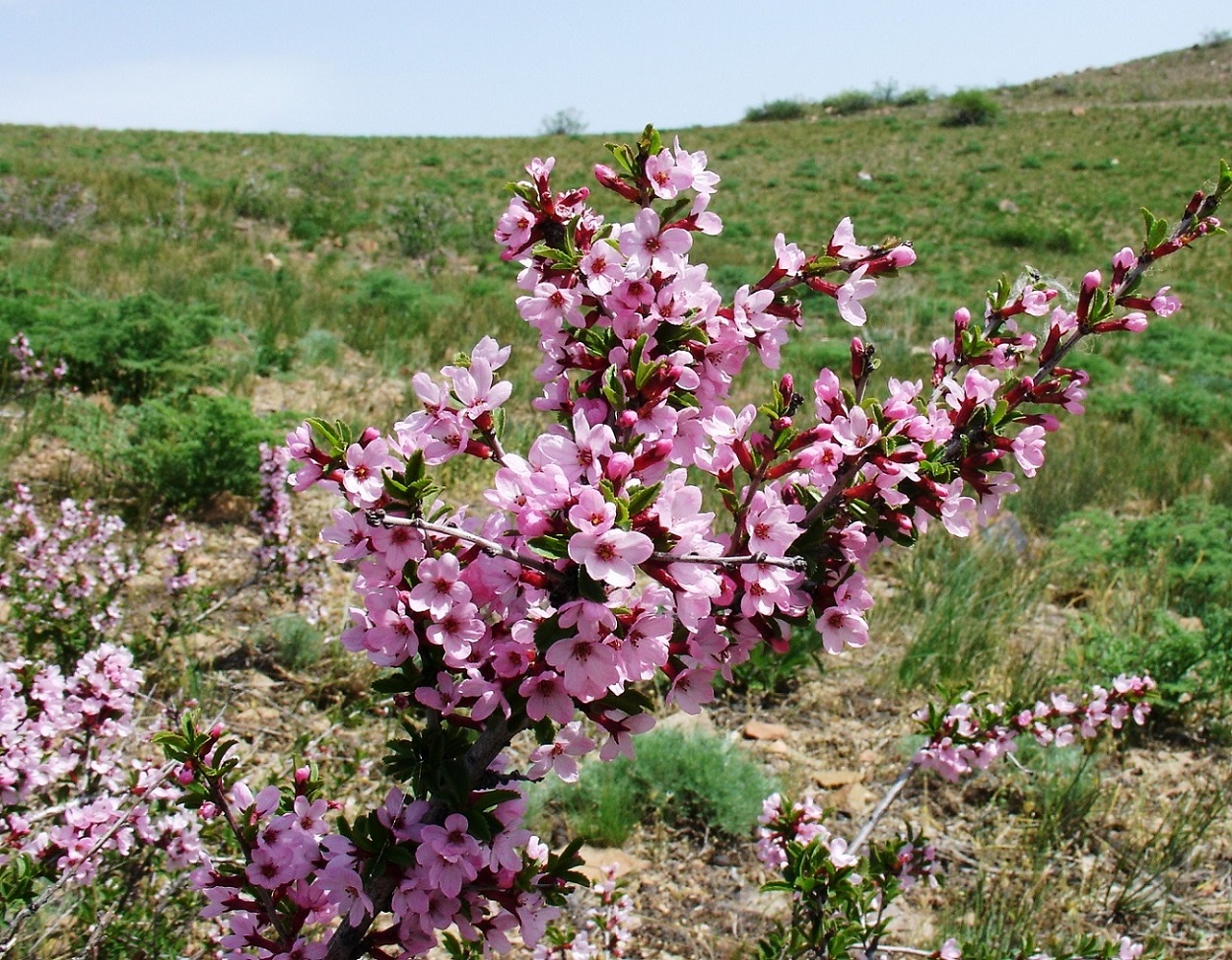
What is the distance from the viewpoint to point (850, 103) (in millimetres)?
52469

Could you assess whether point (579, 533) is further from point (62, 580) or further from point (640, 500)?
point (62, 580)

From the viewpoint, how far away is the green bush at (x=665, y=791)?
3320 millimetres

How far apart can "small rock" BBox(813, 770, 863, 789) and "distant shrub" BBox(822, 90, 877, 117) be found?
2172 inches

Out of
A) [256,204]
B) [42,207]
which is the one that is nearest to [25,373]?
[42,207]

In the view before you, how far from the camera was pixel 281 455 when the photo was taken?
14.6 ft

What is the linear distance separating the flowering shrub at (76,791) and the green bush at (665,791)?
4.76 ft

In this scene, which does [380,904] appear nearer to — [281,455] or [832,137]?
[281,455]

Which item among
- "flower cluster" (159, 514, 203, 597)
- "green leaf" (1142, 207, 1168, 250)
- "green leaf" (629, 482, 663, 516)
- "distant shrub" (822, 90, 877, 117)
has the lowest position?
"flower cluster" (159, 514, 203, 597)

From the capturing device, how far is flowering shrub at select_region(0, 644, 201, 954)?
2023 millimetres

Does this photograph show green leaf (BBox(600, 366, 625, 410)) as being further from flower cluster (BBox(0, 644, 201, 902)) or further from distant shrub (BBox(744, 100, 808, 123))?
distant shrub (BBox(744, 100, 808, 123))

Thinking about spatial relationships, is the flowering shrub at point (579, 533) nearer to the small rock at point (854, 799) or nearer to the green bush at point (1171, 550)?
the small rock at point (854, 799)

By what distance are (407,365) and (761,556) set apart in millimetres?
7209

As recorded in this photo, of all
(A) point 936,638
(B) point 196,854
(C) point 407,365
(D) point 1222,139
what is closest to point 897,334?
(C) point 407,365

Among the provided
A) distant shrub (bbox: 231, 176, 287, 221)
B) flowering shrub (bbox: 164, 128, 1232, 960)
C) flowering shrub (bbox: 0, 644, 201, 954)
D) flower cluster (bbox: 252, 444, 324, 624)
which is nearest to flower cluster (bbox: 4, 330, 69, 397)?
flower cluster (bbox: 252, 444, 324, 624)
